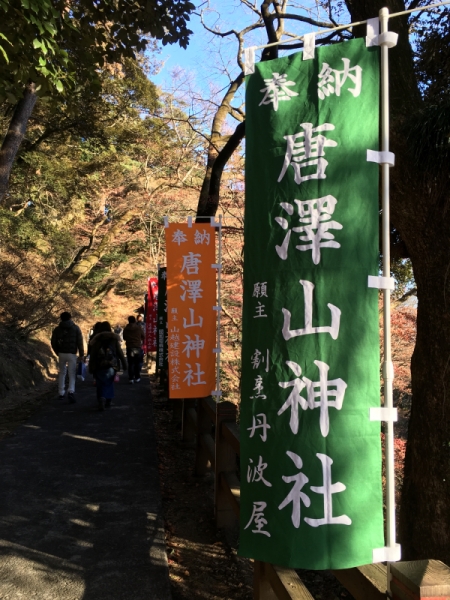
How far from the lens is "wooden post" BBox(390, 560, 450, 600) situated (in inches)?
66.8

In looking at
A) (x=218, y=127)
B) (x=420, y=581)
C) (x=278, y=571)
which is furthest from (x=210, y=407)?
(x=218, y=127)

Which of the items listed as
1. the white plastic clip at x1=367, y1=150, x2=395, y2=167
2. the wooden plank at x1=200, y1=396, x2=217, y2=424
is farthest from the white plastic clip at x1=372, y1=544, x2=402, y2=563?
the wooden plank at x1=200, y1=396, x2=217, y2=424

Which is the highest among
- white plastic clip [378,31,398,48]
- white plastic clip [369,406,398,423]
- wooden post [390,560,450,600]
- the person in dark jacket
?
white plastic clip [378,31,398,48]

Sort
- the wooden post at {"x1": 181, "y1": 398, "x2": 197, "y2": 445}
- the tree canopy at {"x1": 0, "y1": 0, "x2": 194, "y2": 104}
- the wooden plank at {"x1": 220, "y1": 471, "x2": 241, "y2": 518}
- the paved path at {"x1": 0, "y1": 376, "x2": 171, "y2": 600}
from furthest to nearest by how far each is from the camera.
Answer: the wooden post at {"x1": 181, "y1": 398, "x2": 197, "y2": 445} → the tree canopy at {"x1": 0, "y1": 0, "x2": 194, "y2": 104} → the wooden plank at {"x1": 220, "y1": 471, "x2": 241, "y2": 518} → the paved path at {"x1": 0, "y1": 376, "x2": 171, "y2": 600}

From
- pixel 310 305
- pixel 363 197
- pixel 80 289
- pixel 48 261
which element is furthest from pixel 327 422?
pixel 80 289

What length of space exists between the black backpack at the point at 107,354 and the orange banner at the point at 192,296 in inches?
134

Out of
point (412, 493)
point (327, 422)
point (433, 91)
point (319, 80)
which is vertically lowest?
point (412, 493)

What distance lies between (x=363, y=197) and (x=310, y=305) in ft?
1.73

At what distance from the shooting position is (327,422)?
2.19 m

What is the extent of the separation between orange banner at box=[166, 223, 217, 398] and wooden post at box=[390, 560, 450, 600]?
4291 millimetres

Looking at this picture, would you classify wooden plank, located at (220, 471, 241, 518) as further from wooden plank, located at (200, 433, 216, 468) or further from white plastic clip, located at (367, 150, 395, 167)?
white plastic clip, located at (367, 150, 395, 167)

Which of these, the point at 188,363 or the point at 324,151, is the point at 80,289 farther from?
the point at 324,151

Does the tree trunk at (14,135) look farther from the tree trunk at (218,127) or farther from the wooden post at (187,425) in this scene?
the wooden post at (187,425)

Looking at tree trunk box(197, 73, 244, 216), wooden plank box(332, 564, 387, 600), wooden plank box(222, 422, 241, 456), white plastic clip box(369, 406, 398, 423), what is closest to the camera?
wooden plank box(332, 564, 387, 600)
